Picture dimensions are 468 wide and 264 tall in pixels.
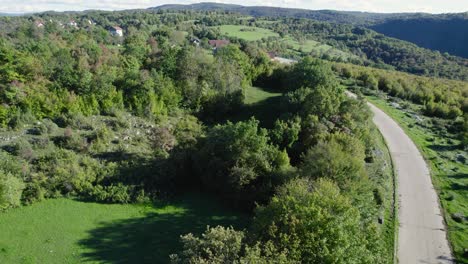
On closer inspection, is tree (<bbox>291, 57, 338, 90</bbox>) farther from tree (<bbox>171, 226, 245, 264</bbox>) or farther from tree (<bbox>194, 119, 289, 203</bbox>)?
tree (<bbox>171, 226, 245, 264</bbox>)

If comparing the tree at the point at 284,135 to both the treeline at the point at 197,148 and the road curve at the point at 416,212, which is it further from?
the road curve at the point at 416,212

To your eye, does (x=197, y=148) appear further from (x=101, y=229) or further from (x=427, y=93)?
(x=427, y=93)

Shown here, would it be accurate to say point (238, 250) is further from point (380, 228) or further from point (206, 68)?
point (206, 68)

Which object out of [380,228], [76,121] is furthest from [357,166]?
[76,121]

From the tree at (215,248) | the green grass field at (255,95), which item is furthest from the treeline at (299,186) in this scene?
the green grass field at (255,95)

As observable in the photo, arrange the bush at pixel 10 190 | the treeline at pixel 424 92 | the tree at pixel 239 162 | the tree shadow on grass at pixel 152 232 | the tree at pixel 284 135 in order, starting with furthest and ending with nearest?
the treeline at pixel 424 92
the tree at pixel 284 135
the tree at pixel 239 162
the bush at pixel 10 190
the tree shadow on grass at pixel 152 232

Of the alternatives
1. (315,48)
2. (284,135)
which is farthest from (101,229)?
(315,48)
